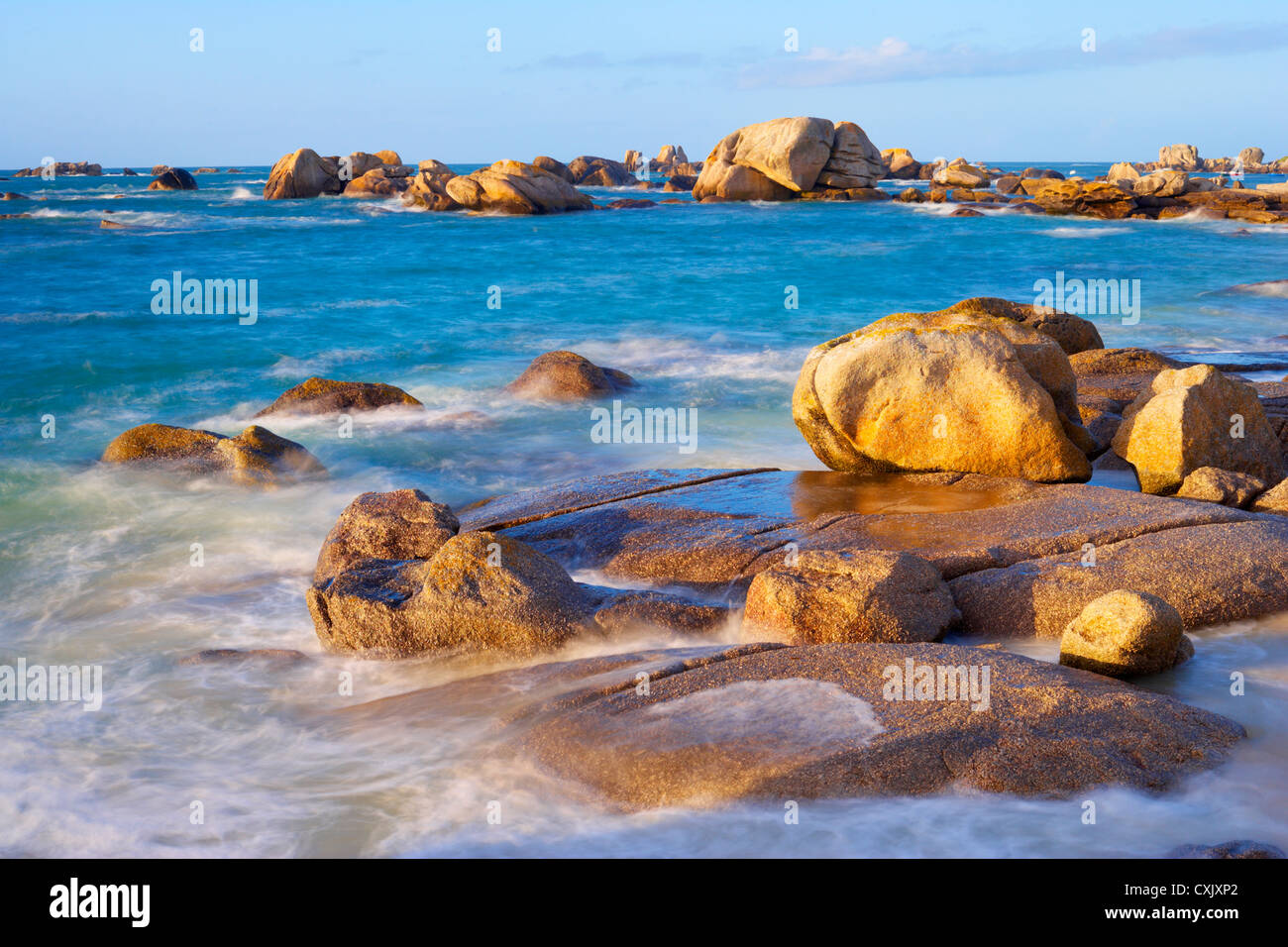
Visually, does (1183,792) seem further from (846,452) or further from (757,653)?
(846,452)

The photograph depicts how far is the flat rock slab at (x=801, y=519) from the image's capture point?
632 centimetres

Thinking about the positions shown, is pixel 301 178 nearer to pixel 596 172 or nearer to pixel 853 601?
pixel 596 172

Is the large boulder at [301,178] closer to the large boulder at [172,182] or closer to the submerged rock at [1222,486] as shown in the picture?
the large boulder at [172,182]

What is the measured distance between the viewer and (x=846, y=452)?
812 centimetres

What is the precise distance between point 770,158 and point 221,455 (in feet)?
167

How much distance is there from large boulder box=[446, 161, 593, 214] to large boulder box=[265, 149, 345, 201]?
16.4m

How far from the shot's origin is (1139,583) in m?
5.73

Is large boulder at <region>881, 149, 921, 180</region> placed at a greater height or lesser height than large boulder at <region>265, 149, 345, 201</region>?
greater

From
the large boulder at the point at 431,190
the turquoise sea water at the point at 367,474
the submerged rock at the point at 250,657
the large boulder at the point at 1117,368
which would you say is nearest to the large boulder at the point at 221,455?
the turquoise sea water at the point at 367,474

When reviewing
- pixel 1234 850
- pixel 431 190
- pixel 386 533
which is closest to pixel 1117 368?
pixel 386 533

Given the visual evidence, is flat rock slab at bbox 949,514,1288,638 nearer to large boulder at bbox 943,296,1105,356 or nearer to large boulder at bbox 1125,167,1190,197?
large boulder at bbox 943,296,1105,356

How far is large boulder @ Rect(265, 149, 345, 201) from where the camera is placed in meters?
64.1

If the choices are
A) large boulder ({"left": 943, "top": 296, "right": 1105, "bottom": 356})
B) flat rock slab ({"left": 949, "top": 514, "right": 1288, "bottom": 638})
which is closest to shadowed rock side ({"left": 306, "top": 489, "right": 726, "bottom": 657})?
flat rock slab ({"left": 949, "top": 514, "right": 1288, "bottom": 638})
